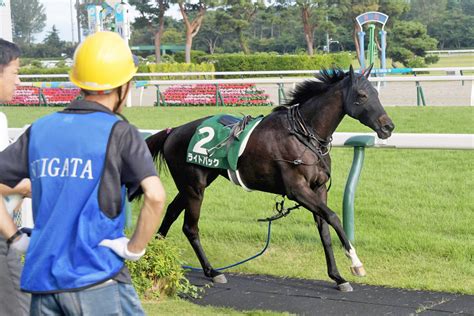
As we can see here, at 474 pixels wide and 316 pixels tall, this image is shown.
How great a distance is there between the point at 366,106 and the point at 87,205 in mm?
3601

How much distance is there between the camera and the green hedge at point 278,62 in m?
33.1

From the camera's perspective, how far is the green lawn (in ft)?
19.6

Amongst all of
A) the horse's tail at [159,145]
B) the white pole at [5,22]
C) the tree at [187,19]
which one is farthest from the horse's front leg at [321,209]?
the tree at [187,19]

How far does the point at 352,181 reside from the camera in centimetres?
632

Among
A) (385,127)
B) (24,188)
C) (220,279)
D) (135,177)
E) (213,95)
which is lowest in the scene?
(220,279)

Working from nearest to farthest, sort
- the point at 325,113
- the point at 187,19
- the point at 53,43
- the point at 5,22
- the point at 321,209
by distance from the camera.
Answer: the point at 5,22 → the point at 321,209 → the point at 325,113 → the point at 187,19 → the point at 53,43

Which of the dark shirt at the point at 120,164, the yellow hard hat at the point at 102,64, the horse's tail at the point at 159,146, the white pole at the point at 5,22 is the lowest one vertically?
the horse's tail at the point at 159,146

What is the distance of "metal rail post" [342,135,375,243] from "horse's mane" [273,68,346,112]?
0.51m

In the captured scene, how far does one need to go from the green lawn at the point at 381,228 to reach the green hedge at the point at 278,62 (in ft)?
76.6

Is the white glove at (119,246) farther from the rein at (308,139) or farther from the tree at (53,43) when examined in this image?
the tree at (53,43)

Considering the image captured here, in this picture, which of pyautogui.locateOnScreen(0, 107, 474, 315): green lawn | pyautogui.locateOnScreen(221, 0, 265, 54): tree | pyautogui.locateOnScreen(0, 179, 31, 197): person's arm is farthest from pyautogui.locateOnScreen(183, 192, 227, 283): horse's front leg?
pyautogui.locateOnScreen(221, 0, 265, 54): tree

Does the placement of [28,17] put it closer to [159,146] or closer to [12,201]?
[159,146]

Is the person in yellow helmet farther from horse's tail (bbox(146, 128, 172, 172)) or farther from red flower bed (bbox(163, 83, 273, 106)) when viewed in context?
red flower bed (bbox(163, 83, 273, 106))

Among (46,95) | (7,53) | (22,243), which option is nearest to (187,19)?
(46,95)
